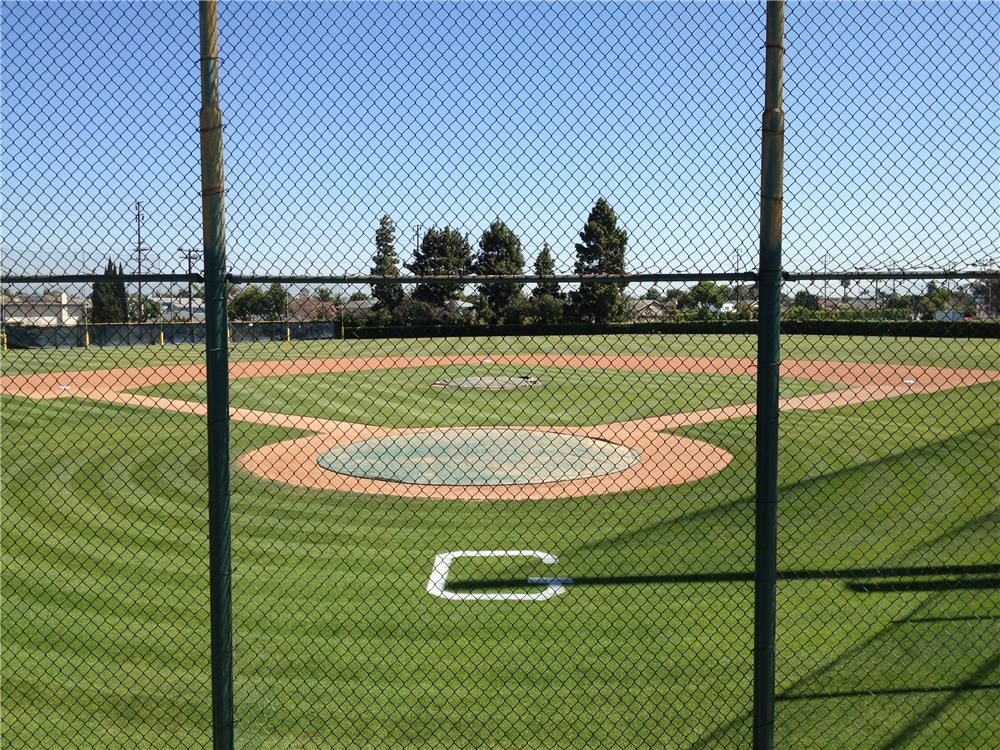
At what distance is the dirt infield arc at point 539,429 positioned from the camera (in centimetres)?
1207

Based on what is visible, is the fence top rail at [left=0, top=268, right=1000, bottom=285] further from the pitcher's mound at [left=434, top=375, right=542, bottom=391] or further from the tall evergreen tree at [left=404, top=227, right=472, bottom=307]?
the pitcher's mound at [left=434, top=375, right=542, bottom=391]

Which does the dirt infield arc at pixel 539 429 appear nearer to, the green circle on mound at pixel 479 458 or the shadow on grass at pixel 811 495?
the green circle on mound at pixel 479 458

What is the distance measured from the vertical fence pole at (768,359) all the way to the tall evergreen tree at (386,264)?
180 cm

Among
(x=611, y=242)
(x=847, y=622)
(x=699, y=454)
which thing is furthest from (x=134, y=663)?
(x=699, y=454)

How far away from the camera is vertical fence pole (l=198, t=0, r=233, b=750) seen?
3854 mm

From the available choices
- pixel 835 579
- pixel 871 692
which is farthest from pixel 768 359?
pixel 835 579

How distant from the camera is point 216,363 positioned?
3.95m

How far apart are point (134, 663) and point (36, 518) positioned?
16.6ft

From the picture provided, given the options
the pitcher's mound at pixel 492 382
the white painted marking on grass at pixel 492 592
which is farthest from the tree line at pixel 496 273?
the pitcher's mound at pixel 492 382

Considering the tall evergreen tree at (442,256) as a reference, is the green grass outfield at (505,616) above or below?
below

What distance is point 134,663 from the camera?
6.35m

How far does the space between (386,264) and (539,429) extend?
1251 cm

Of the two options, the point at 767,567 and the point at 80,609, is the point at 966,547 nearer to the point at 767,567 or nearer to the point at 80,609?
the point at 767,567

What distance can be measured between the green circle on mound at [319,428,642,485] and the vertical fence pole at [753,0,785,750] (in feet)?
25.4
